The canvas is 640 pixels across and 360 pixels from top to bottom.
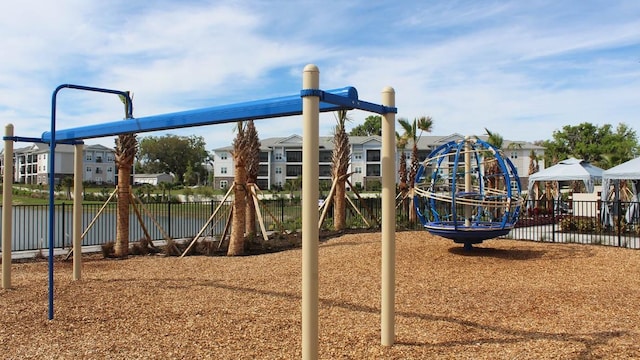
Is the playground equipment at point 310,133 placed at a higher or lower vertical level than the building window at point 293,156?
lower

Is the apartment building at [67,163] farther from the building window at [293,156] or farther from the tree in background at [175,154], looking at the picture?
the building window at [293,156]

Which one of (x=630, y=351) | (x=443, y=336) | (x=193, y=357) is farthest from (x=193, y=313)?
(x=630, y=351)

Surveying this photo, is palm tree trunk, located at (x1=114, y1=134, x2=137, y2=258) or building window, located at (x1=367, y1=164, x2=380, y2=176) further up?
building window, located at (x1=367, y1=164, x2=380, y2=176)

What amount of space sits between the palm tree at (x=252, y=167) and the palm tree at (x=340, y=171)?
2.61 m

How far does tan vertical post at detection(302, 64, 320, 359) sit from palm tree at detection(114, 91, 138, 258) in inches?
356

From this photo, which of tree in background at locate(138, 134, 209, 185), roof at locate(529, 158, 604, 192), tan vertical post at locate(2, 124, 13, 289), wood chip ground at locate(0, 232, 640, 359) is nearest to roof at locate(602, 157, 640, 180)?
roof at locate(529, 158, 604, 192)

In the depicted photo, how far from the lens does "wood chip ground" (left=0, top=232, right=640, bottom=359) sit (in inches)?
196

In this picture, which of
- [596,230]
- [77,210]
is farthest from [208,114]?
[596,230]

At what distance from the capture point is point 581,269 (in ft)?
31.1

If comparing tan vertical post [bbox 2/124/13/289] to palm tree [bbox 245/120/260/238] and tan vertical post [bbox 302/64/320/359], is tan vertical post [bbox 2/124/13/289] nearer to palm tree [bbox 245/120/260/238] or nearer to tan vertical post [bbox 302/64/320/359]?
tan vertical post [bbox 302/64/320/359]

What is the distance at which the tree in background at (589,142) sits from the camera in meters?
52.5

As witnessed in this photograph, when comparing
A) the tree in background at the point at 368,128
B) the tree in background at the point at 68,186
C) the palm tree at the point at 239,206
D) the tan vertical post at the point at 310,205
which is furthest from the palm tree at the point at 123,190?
the tree in background at the point at 368,128

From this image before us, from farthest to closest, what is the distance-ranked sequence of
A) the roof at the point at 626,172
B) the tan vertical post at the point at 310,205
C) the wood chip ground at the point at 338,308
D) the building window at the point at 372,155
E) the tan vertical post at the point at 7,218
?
the building window at the point at 372,155 → the roof at the point at 626,172 → the tan vertical post at the point at 7,218 → the wood chip ground at the point at 338,308 → the tan vertical post at the point at 310,205

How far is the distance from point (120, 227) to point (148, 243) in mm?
867
